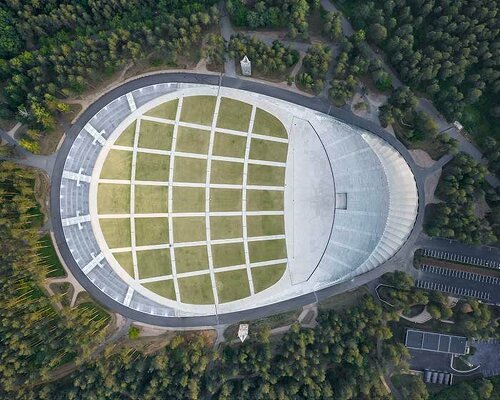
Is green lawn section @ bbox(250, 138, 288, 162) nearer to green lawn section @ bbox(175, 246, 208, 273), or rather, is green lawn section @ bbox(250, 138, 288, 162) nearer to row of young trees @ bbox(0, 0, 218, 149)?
green lawn section @ bbox(175, 246, 208, 273)

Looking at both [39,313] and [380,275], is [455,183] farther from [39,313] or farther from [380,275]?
[39,313]

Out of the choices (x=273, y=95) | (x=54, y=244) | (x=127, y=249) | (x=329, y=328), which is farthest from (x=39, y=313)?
(x=273, y=95)

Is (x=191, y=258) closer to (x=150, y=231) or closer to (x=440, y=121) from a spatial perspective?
(x=150, y=231)

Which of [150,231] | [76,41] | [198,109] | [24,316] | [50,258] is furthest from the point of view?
[150,231]

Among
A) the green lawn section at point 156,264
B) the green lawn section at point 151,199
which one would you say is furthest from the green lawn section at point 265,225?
the green lawn section at point 156,264

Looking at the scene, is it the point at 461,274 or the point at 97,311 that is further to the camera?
the point at 97,311

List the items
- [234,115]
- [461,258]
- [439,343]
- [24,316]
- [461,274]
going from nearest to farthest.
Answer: [24,316] < [439,343] < [461,258] < [461,274] < [234,115]


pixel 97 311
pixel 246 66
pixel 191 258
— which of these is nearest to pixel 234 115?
pixel 246 66
